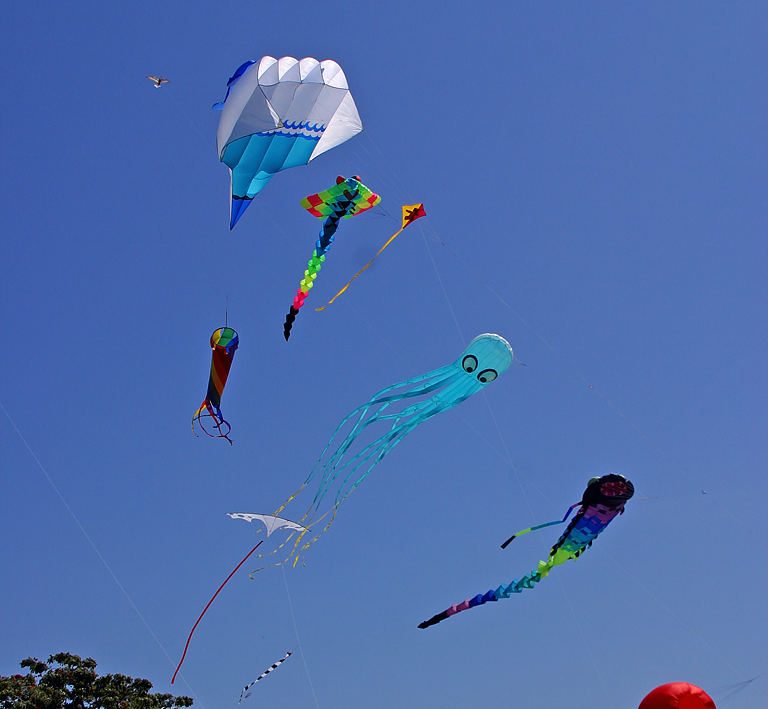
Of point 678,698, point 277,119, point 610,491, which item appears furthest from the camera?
point 277,119

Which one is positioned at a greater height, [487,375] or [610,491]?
[487,375]

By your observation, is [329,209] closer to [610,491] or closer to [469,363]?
[469,363]

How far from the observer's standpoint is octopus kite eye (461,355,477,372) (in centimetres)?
1705

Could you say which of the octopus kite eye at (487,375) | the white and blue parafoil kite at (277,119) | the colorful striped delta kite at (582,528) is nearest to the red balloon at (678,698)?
the colorful striped delta kite at (582,528)

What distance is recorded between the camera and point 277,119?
758 inches

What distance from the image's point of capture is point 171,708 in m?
24.8

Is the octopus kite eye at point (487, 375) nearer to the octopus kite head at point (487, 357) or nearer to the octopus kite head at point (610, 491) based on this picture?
the octopus kite head at point (487, 357)

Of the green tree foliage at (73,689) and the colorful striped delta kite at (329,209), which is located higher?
the colorful striped delta kite at (329,209)

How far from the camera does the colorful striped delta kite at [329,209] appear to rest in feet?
64.5

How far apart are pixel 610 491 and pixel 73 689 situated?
15770 millimetres

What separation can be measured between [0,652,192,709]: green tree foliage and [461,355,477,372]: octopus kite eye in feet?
46.4

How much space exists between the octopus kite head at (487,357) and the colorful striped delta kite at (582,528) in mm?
2890

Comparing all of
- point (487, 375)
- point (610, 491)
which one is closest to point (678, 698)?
point (610, 491)

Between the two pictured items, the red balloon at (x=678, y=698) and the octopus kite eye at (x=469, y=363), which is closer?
the red balloon at (x=678, y=698)
